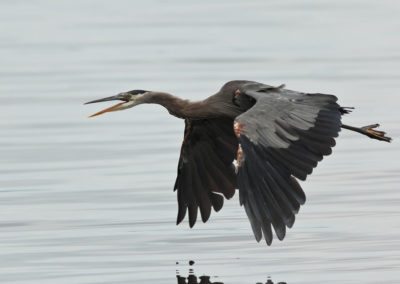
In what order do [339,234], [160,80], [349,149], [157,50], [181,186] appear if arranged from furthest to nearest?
1. [157,50]
2. [160,80]
3. [349,149]
4. [181,186]
5. [339,234]

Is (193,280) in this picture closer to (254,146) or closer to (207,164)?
(254,146)

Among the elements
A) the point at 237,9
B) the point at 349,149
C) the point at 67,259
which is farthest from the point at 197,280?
the point at 237,9

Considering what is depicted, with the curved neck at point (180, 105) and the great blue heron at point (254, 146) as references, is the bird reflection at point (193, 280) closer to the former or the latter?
the great blue heron at point (254, 146)

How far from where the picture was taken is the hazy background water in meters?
12.3

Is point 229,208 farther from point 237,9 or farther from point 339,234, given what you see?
point 237,9

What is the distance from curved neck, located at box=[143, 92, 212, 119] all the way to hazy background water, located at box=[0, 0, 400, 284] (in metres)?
0.89

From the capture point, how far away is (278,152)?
12.0 metres

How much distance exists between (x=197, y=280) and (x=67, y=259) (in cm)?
120

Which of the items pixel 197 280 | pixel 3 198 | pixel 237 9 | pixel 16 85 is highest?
pixel 237 9

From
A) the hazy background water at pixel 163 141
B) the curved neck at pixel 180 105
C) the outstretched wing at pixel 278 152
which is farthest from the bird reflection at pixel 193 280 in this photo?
the curved neck at pixel 180 105

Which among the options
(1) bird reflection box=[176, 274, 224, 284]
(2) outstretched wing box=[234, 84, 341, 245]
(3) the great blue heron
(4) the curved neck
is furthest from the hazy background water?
(4) the curved neck

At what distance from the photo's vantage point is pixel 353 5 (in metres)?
29.2

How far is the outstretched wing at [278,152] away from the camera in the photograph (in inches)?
455

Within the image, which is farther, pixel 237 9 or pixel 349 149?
pixel 237 9
